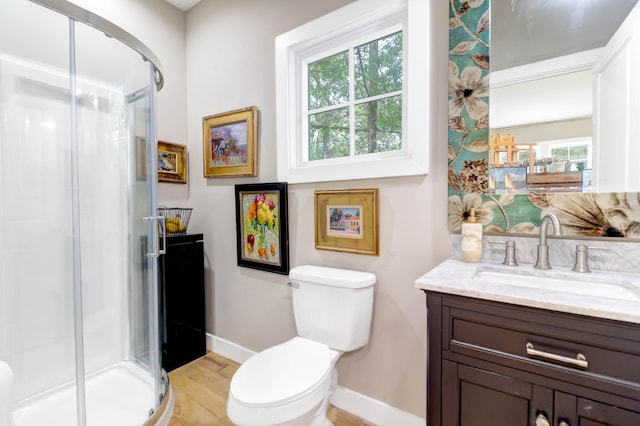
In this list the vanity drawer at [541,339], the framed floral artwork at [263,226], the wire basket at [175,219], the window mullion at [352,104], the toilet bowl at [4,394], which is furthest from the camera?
Answer: the wire basket at [175,219]

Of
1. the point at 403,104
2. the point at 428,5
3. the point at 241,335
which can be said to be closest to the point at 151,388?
the point at 241,335

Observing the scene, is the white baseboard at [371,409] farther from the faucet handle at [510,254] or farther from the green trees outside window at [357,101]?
the green trees outside window at [357,101]

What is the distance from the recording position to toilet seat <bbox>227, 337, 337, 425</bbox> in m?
1.07

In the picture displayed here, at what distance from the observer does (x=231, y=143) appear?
7.30 feet

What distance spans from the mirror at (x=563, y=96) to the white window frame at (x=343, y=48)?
30 centimetres

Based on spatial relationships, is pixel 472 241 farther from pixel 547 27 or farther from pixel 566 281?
pixel 547 27

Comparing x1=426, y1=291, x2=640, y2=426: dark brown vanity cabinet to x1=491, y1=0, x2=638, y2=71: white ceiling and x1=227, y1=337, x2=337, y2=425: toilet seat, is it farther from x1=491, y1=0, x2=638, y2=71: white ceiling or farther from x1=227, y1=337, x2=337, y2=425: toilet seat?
x1=491, y1=0, x2=638, y2=71: white ceiling

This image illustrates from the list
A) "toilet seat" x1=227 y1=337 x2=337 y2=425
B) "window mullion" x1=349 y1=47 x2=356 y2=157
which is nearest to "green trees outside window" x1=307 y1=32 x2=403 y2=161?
"window mullion" x1=349 y1=47 x2=356 y2=157

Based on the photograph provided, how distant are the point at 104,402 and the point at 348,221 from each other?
1.64m

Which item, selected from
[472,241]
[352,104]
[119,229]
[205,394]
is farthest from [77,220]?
[472,241]

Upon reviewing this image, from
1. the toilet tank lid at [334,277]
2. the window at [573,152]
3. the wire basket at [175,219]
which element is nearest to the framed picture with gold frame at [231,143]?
the wire basket at [175,219]

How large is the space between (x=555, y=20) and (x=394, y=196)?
94cm

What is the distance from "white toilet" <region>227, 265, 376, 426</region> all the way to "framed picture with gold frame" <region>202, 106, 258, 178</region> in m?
0.94

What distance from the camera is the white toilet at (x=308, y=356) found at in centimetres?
109
